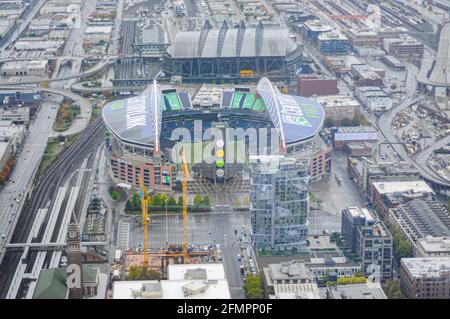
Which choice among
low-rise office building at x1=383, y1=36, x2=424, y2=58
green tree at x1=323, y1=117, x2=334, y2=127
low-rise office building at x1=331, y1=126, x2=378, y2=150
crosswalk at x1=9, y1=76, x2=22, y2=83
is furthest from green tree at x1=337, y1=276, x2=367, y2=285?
low-rise office building at x1=383, y1=36, x2=424, y2=58

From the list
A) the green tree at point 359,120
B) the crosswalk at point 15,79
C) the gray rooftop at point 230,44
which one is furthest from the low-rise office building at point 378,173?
the crosswalk at point 15,79

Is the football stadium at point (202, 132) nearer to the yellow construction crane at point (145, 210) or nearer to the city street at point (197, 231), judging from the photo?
the yellow construction crane at point (145, 210)

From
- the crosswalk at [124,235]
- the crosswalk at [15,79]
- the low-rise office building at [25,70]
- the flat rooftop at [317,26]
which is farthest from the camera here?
the flat rooftop at [317,26]

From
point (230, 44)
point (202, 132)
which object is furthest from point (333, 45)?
point (202, 132)

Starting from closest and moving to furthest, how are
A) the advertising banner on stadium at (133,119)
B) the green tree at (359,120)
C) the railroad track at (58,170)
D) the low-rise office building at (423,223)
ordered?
the low-rise office building at (423,223)
the railroad track at (58,170)
the advertising banner on stadium at (133,119)
the green tree at (359,120)

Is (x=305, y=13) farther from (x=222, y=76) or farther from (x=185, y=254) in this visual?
(x=185, y=254)

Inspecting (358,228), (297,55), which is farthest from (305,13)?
(358,228)

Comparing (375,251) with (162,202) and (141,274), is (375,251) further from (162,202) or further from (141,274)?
(162,202)
